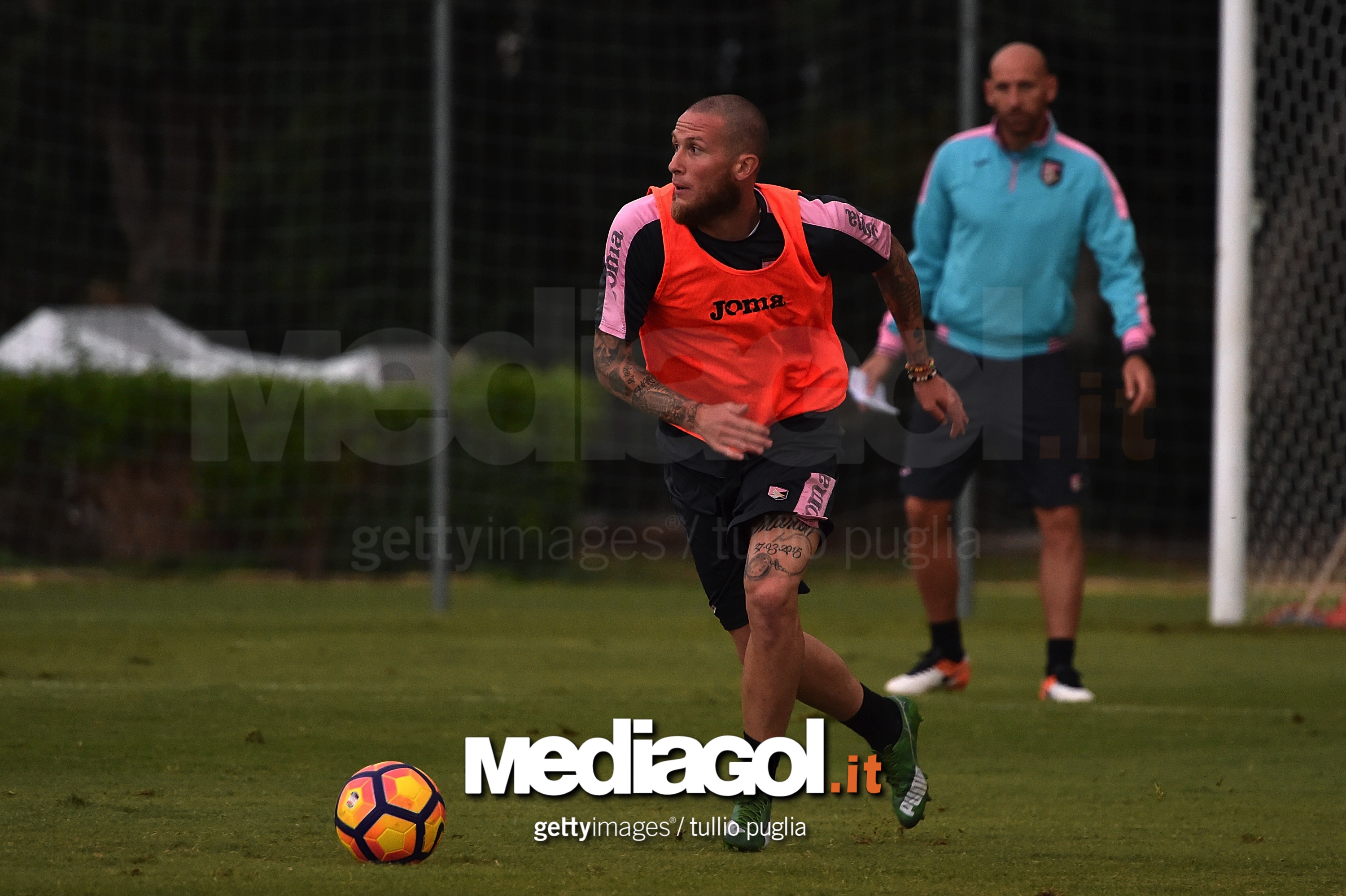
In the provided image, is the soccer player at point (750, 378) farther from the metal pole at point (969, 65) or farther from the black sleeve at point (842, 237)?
the metal pole at point (969, 65)

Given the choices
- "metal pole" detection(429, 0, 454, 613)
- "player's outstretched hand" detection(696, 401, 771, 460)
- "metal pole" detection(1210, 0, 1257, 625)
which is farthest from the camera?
"metal pole" detection(429, 0, 454, 613)

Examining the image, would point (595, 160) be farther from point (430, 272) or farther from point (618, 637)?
point (618, 637)

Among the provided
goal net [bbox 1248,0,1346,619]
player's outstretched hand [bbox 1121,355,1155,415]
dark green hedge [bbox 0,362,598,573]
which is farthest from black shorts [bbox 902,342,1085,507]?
dark green hedge [bbox 0,362,598,573]

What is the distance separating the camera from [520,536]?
11.8 meters

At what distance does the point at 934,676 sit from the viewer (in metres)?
6.18

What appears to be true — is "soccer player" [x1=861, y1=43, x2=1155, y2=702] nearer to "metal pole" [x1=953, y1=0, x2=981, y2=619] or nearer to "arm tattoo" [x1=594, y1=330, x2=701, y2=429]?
"arm tattoo" [x1=594, y1=330, x2=701, y2=429]

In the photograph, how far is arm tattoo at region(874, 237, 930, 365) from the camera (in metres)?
4.13

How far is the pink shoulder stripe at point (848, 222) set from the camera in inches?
156

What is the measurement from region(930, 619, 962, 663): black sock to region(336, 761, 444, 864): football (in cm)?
315

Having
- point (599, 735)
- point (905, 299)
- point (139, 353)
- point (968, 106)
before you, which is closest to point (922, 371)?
point (905, 299)

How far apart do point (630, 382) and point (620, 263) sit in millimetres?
282

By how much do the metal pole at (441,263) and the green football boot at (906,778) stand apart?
5347 mm

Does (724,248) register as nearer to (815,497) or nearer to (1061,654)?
(815,497)

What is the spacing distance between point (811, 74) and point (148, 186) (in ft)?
21.8
